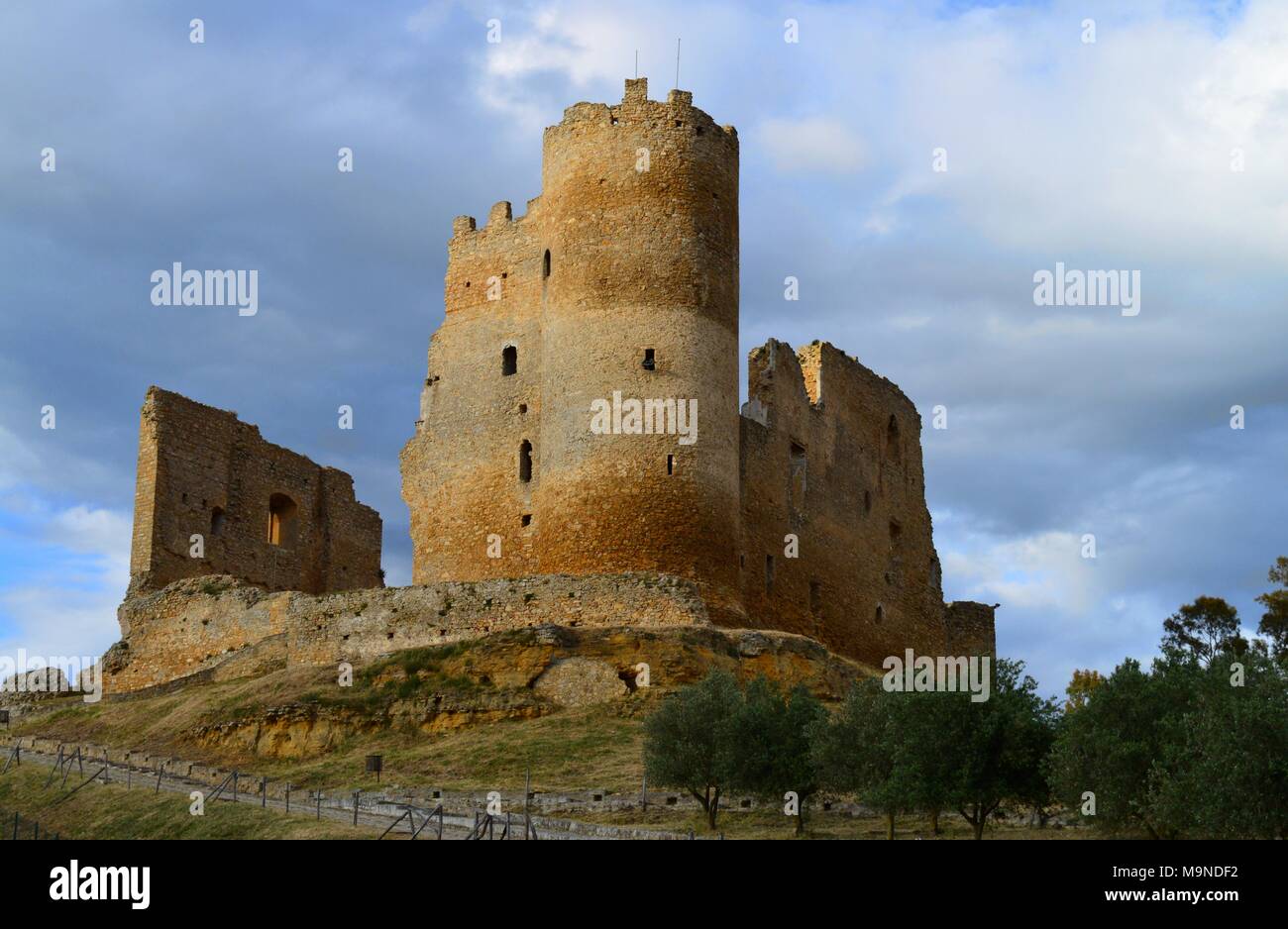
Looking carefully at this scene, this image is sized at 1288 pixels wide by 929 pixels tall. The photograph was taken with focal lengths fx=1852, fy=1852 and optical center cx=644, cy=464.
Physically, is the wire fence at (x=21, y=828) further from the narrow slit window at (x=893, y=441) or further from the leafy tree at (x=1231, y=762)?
the narrow slit window at (x=893, y=441)

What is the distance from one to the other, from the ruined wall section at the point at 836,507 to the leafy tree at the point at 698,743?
11820mm

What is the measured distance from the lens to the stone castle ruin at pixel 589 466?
39656 millimetres

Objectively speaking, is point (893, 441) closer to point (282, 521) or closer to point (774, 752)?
point (282, 521)

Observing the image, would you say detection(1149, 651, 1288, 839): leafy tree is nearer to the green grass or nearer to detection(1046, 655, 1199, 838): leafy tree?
detection(1046, 655, 1199, 838): leafy tree

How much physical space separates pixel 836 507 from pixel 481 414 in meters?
10.2

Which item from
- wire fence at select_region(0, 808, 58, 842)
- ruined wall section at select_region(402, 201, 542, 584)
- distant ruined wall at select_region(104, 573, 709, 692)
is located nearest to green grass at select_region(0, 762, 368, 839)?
wire fence at select_region(0, 808, 58, 842)

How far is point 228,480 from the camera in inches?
1989

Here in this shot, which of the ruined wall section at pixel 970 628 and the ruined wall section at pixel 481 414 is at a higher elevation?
the ruined wall section at pixel 481 414

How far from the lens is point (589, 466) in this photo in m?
40.3

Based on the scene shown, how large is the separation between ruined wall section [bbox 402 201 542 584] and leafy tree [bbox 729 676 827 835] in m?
12.8

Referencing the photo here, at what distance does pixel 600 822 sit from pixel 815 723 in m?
3.74

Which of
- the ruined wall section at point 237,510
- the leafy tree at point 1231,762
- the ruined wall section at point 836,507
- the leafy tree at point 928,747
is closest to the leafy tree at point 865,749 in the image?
the leafy tree at point 928,747

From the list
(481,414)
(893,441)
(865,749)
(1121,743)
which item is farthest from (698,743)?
(893,441)

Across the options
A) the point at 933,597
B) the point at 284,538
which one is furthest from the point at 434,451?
the point at 933,597
